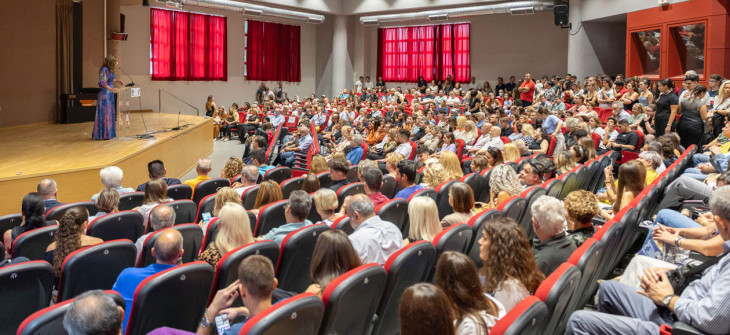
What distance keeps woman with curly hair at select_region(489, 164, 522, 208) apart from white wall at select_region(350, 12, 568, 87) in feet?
49.8

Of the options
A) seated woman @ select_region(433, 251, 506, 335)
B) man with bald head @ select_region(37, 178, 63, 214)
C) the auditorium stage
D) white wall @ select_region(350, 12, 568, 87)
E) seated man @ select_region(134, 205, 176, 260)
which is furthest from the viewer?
white wall @ select_region(350, 12, 568, 87)

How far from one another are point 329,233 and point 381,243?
77 centimetres

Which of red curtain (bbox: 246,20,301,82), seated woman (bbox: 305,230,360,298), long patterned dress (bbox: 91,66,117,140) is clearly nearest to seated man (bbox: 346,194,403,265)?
seated woman (bbox: 305,230,360,298)

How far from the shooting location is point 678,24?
1157 centimetres

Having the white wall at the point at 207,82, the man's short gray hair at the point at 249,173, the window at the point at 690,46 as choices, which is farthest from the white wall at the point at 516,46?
the man's short gray hair at the point at 249,173

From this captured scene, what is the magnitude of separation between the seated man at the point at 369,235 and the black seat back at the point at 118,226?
1.56 meters

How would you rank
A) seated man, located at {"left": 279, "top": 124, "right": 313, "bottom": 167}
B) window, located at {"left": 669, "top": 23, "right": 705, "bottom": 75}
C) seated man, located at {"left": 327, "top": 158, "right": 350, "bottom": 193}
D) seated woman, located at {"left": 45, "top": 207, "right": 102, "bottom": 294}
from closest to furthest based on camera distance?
seated woman, located at {"left": 45, "top": 207, "right": 102, "bottom": 294}, seated man, located at {"left": 327, "top": 158, "right": 350, "bottom": 193}, seated man, located at {"left": 279, "top": 124, "right": 313, "bottom": 167}, window, located at {"left": 669, "top": 23, "right": 705, "bottom": 75}

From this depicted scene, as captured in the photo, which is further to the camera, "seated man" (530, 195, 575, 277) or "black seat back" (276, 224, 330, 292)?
"black seat back" (276, 224, 330, 292)

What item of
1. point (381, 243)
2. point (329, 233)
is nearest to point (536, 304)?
point (329, 233)

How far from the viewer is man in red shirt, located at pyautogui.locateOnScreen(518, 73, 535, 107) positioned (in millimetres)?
15047

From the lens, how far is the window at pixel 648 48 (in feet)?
41.2

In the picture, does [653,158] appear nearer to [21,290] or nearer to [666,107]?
[666,107]

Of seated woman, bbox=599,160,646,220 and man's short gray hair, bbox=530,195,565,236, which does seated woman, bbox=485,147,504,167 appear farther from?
man's short gray hair, bbox=530,195,565,236

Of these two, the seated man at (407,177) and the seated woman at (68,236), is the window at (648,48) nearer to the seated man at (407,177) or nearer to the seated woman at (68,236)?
the seated man at (407,177)
